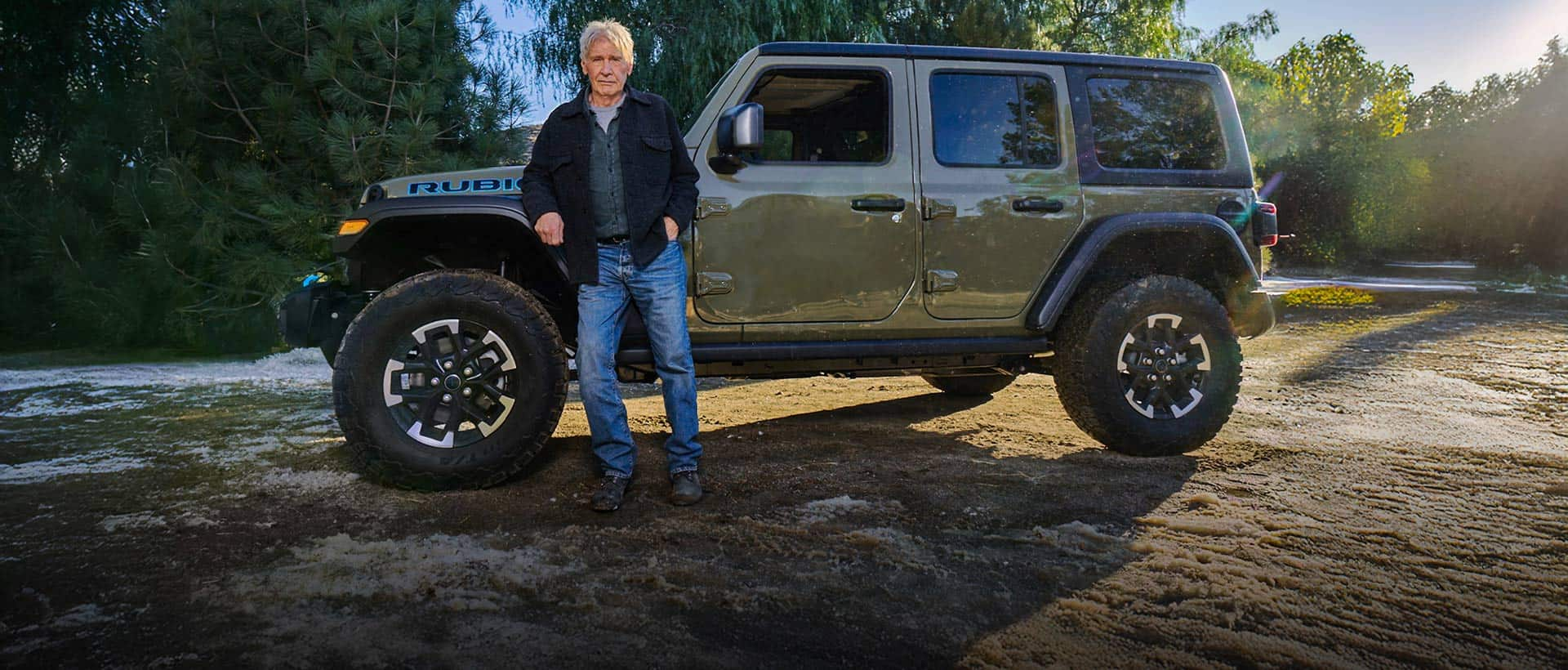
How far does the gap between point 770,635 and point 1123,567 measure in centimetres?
121

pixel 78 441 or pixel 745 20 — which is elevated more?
pixel 745 20

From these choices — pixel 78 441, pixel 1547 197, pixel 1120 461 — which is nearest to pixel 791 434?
pixel 1120 461

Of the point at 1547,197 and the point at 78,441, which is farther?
the point at 1547,197

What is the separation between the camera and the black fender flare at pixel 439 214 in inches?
144

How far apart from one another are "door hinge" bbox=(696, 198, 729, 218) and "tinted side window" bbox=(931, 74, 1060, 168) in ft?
3.38

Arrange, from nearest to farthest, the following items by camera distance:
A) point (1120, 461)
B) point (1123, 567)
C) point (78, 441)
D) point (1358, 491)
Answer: point (1123, 567) → point (1358, 491) → point (1120, 461) → point (78, 441)

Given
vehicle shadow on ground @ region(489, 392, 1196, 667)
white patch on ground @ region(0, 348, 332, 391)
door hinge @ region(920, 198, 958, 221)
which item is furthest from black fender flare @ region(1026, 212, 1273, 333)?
white patch on ground @ region(0, 348, 332, 391)

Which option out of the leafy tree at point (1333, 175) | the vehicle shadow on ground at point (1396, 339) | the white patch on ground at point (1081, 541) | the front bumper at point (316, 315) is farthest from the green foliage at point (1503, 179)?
the front bumper at point (316, 315)

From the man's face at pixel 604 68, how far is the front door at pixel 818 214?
1.68 feet

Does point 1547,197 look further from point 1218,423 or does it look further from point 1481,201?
point 1218,423

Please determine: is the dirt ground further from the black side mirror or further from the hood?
the black side mirror

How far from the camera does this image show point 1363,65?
4156cm

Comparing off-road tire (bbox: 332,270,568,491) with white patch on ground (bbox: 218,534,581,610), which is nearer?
white patch on ground (bbox: 218,534,581,610)

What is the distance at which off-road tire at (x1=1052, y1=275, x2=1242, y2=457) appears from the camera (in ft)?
14.0
